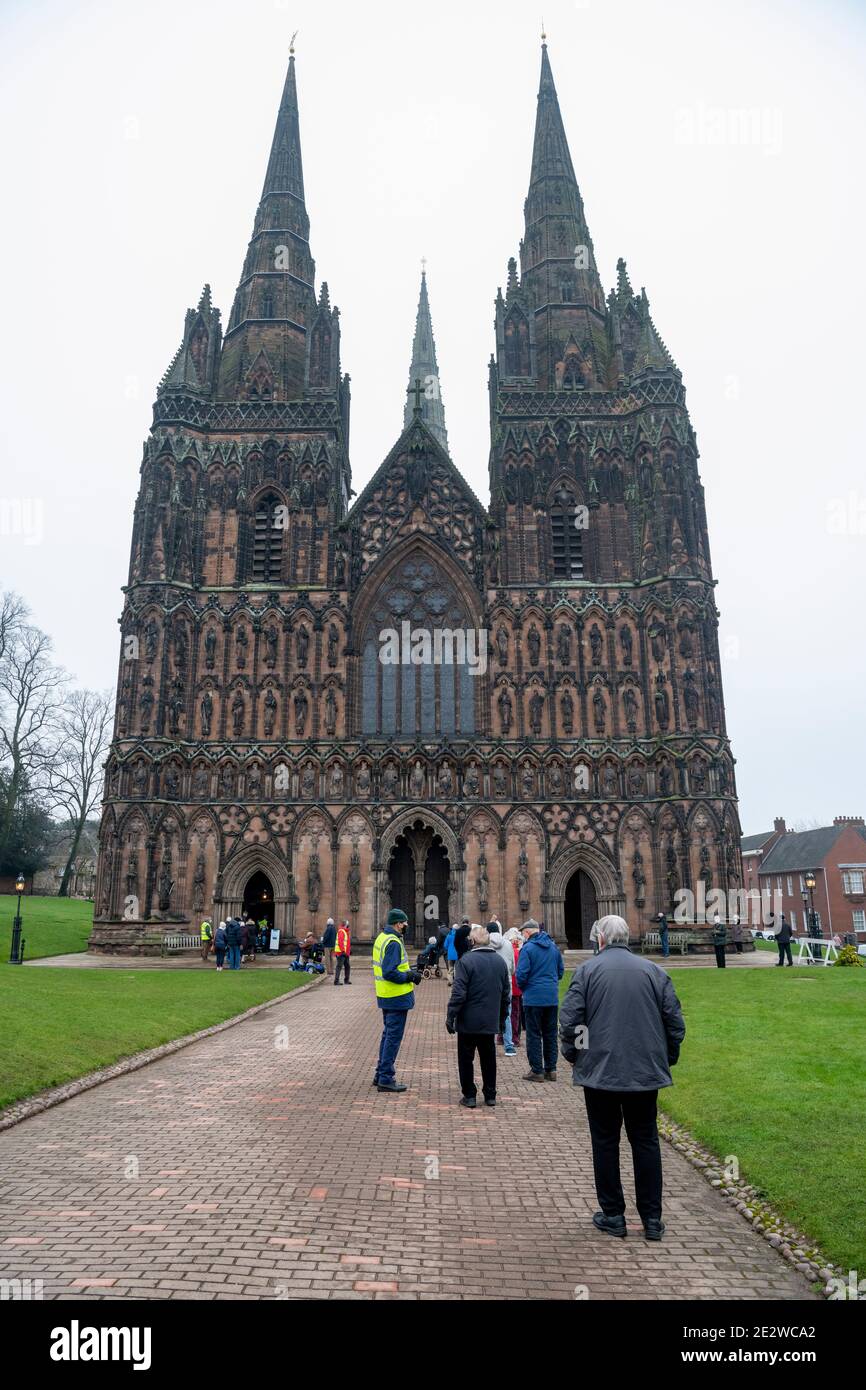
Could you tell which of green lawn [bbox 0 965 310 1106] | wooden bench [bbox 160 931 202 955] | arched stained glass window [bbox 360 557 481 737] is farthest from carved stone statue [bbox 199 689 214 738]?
green lawn [bbox 0 965 310 1106]

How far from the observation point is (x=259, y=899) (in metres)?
38.4

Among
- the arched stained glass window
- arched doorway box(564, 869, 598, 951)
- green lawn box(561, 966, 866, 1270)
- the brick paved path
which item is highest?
the arched stained glass window

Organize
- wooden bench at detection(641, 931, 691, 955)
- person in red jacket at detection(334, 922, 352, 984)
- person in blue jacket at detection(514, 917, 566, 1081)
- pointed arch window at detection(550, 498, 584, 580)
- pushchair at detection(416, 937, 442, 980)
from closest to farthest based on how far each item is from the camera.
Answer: person in blue jacket at detection(514, 917, 566, 1081)
person in red jacket at detection(334, 922, 352, 984)
pushchair at detection(416, 937, 442, 980)
wooden bench at detection(641, 931, 691, 955)
pointed arch window at detection(550, 498, 584, 580)

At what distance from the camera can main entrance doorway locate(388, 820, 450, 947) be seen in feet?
119

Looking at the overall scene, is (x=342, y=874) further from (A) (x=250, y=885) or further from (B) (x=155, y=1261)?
(B) (x=155, y=1261)

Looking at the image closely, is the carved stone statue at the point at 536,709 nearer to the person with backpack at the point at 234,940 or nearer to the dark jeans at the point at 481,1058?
the person with backpack at the point at 234,940

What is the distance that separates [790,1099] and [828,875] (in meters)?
62.0

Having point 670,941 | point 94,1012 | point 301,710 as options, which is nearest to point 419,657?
point 301,710

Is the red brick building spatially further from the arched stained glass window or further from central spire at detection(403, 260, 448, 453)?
central spire at detection(403, 260, 448, 453)

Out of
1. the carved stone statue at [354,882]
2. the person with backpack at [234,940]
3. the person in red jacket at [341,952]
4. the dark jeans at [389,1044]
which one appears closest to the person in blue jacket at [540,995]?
the dark jeans at [389,1044]

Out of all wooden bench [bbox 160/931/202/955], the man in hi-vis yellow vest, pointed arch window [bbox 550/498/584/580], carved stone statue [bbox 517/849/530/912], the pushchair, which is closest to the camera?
the man in hi-vis yellow vest

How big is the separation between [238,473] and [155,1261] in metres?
38.9

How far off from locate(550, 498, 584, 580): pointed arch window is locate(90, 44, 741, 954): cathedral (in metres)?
0.10
